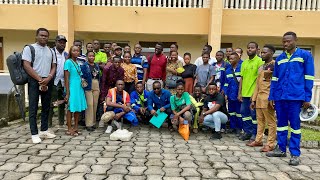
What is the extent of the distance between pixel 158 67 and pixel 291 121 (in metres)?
3.01

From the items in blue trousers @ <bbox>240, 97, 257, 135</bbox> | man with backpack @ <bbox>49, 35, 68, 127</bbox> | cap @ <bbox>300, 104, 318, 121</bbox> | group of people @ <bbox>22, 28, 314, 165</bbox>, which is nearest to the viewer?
group of people @ <bbox>22, 28, 314, 165</bbox>

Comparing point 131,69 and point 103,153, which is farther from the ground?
point 131,69

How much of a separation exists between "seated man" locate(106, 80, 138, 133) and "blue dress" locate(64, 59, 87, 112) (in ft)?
2.03

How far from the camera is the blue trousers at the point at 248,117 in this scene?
516cm

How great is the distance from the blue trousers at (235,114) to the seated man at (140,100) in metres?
1.65

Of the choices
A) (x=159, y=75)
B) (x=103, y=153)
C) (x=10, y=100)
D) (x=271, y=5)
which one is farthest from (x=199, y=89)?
(x=271, y=5)

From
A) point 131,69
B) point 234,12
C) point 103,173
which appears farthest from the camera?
point 234,12

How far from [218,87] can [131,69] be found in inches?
72.0

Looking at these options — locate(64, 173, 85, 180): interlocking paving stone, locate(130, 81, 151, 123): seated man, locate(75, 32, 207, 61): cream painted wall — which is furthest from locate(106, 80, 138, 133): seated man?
locate(75, 32, 207, 61): cream painted wall

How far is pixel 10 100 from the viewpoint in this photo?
632 cm

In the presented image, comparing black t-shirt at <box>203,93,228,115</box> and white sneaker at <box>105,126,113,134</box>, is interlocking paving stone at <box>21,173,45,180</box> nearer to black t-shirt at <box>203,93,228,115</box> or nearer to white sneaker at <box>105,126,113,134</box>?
white sneaker at <box>105,126,113,134</box>

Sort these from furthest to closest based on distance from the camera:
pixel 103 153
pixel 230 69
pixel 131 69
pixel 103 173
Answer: pixel 131 69
pixel 230 69
pixel 103 153
pixel 103 173

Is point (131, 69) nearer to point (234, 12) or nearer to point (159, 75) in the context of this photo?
point (159, 75)

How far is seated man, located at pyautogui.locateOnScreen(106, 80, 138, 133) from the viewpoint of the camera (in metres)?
5.51
